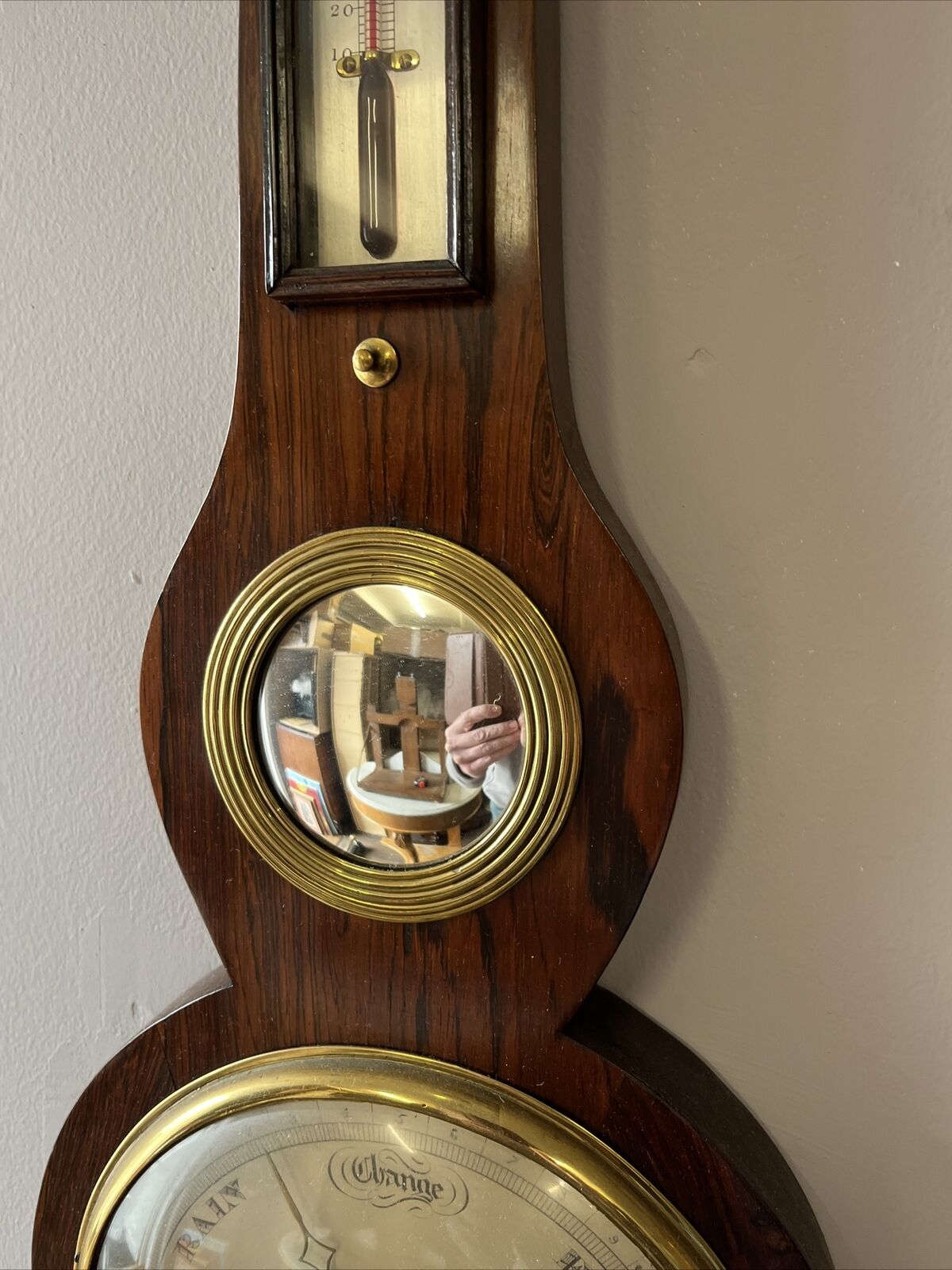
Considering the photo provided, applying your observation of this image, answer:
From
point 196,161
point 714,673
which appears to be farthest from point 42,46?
point 714,673

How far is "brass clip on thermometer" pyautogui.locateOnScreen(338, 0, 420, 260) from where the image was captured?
0.43 meters

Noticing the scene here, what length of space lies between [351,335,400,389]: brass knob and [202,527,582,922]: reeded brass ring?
0.07m

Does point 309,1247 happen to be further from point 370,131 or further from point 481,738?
point 370,131

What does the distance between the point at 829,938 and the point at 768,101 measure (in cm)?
38

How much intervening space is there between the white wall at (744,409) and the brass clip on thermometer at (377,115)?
86 mm

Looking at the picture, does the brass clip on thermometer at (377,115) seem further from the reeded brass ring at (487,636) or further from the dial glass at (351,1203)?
the dial glass at (351,1203)

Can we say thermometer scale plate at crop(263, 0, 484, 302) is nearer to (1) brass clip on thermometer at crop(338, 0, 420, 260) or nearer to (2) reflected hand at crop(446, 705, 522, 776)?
(1) brass clip on thermometer at crop(338, 0, 420, 260)

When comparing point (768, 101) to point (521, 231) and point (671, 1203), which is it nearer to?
point (521, 231)

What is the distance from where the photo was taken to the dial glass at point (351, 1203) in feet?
1.46

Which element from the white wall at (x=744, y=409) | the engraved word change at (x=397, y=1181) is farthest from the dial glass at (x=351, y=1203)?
the white wall at (x=744, y=409)

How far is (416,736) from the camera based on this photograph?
0.45 metres

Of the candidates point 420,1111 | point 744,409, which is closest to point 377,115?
point 744,409

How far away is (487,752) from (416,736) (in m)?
0.03

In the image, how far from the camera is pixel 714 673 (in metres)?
0.46
